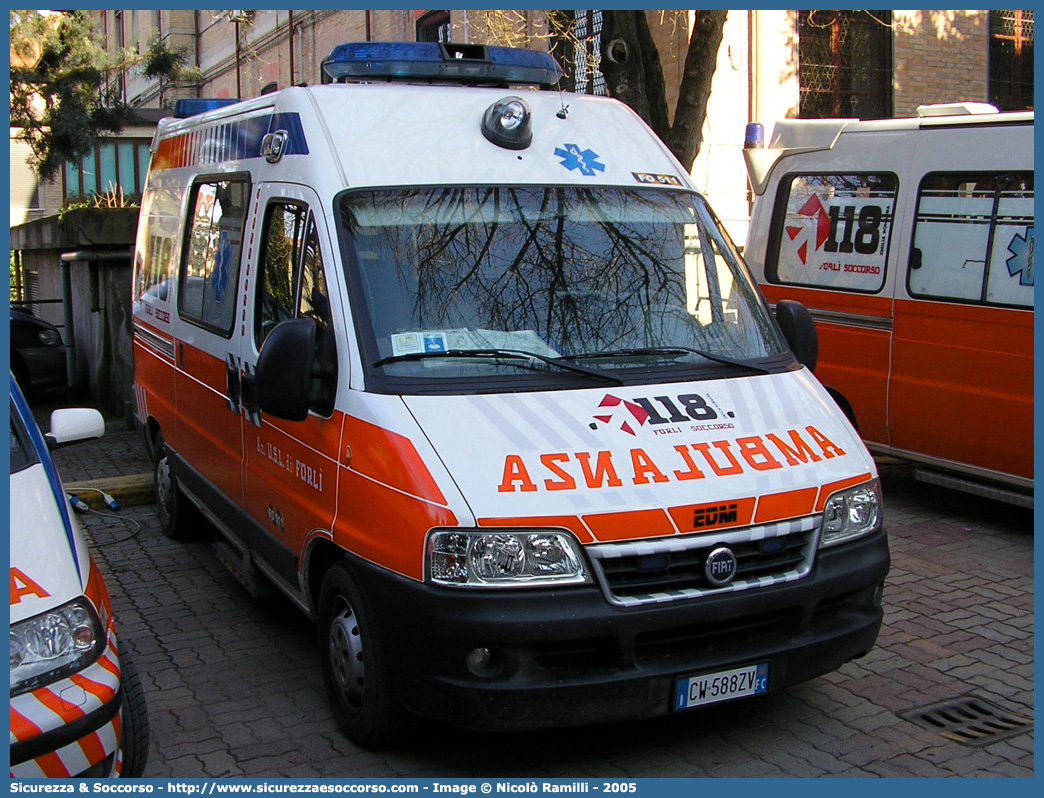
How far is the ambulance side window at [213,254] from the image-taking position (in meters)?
5.79

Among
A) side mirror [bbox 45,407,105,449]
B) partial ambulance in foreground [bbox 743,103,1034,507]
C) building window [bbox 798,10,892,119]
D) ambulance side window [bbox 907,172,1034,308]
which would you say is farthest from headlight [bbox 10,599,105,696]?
building window [bbox 798,10,892,119]

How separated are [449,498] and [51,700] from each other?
135 centimetres

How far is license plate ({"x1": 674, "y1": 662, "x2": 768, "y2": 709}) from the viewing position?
407cm

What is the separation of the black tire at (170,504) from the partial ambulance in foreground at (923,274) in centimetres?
446

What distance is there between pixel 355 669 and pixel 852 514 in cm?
197

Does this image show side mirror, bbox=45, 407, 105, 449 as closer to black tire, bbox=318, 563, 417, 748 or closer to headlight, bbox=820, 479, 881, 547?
black tire, bbox=318, 563, 417, 748

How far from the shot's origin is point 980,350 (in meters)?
7.20

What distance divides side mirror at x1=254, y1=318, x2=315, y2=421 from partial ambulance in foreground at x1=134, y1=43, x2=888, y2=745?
0.01 meters

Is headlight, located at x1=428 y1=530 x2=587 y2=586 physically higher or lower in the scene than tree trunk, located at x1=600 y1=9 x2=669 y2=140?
lower

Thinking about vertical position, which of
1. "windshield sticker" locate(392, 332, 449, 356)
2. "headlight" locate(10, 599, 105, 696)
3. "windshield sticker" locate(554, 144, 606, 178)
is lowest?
"headlight" locate(10, 599, 105, 696)

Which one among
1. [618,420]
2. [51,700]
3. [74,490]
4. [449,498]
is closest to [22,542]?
[51,700]

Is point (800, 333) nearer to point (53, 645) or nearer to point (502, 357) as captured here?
point (502, 357)

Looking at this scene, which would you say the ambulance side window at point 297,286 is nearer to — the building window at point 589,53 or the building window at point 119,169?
the building window at point 589,53
